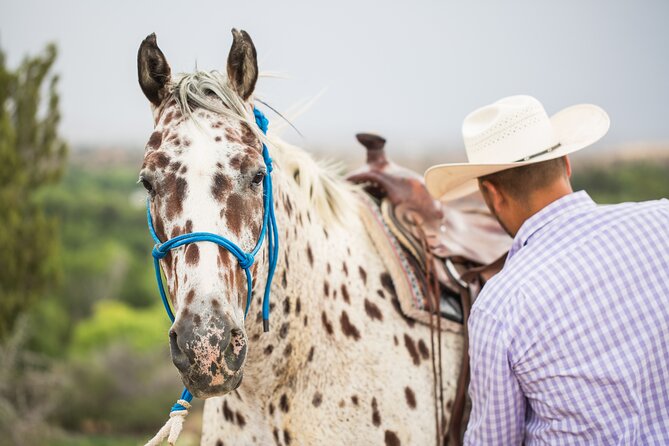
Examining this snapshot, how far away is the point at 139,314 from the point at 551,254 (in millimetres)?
10218

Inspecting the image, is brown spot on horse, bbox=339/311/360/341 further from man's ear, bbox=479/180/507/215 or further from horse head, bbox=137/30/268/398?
man's ear, bbox=479/180/507/215

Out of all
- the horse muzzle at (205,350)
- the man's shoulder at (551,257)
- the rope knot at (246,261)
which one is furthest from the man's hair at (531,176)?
the horse muzzle at (205,350)

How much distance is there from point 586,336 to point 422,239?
3.37 ft

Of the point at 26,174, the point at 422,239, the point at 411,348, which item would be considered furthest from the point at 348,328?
the point at 26,174

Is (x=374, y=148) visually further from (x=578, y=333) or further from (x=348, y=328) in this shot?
(x=578, y=333)

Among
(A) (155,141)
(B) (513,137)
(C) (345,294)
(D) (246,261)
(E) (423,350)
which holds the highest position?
(A) (155,141)

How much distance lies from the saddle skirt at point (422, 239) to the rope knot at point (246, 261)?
0.77 meters

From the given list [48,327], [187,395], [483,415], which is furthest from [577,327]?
[48,327]

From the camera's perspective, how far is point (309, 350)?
2.06m

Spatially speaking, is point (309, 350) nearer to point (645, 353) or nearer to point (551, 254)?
point (551, 254)

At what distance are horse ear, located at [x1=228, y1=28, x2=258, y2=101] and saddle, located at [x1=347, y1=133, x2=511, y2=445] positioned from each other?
0.87 metres

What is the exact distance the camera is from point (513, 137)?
1756mm

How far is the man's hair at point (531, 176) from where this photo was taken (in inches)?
68.4

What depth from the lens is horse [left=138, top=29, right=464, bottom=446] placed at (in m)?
1.57
